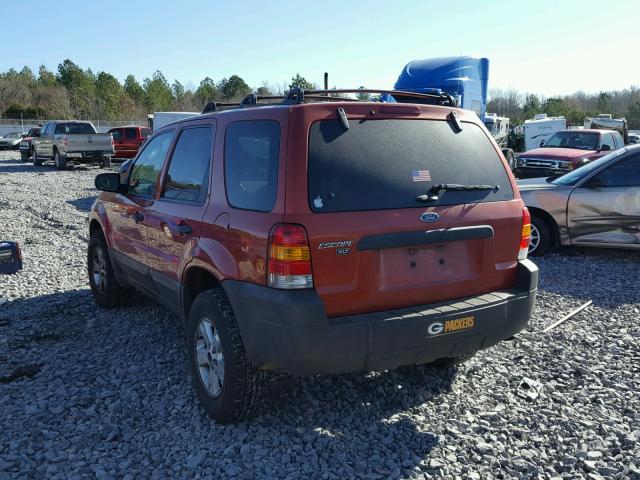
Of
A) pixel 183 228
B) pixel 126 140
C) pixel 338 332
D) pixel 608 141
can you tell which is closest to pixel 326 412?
pixel 338 332

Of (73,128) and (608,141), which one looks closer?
(608,141)

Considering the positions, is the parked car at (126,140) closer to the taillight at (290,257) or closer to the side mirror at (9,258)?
the side mirror at (9,258)

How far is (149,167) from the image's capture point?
4738 mm

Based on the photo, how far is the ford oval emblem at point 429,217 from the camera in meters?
3.18

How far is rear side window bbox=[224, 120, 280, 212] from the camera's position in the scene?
307cm

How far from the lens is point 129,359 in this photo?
4.50m

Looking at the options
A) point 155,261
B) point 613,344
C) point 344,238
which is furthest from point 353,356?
point 613,344

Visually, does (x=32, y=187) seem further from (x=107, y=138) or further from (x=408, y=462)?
(x=408, y=462)

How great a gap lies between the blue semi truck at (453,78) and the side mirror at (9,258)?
10723 millimetres

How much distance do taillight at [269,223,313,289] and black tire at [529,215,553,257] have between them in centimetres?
601

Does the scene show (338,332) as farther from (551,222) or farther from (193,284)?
(551,222)

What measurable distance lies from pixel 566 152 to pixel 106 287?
44.0 feet

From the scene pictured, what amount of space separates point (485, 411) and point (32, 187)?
17598 mm

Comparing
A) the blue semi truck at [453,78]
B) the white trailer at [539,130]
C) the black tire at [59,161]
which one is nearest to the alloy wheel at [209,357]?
the blue semi truck at [453,78]
